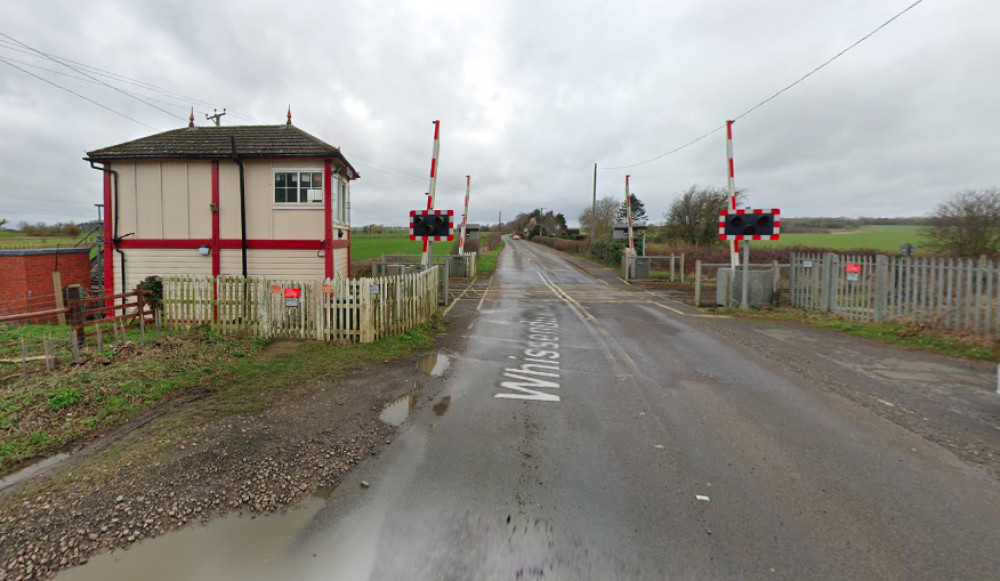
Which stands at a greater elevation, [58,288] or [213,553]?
[58,288]

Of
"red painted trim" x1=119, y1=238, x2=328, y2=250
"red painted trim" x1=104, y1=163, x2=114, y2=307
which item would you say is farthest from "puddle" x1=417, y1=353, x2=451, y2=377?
"red painted trim" x1=104, y1=163, x2=114, y2=307

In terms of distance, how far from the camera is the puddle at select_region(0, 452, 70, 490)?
12.6 feet

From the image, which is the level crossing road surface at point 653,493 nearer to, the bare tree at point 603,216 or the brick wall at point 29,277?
the brick wall at point 29,277

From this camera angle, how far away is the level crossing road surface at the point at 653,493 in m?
2.90

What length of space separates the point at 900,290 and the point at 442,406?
11.7 meters

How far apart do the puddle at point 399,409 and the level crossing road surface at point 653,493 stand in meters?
0.16

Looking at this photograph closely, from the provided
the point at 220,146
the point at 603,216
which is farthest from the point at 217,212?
the point at 603,216

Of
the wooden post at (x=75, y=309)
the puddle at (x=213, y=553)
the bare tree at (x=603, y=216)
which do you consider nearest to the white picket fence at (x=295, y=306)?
the wooden post at (x=75, y=309)

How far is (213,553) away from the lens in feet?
9.73

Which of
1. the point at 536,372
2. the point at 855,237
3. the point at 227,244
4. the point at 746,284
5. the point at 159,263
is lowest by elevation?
the point at 536,372

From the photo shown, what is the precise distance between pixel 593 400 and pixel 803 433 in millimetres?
2313

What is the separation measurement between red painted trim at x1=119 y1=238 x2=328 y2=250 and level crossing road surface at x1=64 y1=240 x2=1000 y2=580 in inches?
335

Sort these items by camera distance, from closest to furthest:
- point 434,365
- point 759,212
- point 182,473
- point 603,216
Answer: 1. point 182,473
2. point 434,365
3. point 759,212
4. point 603,216

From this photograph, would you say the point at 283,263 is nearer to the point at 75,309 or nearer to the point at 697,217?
the point at 75,309
